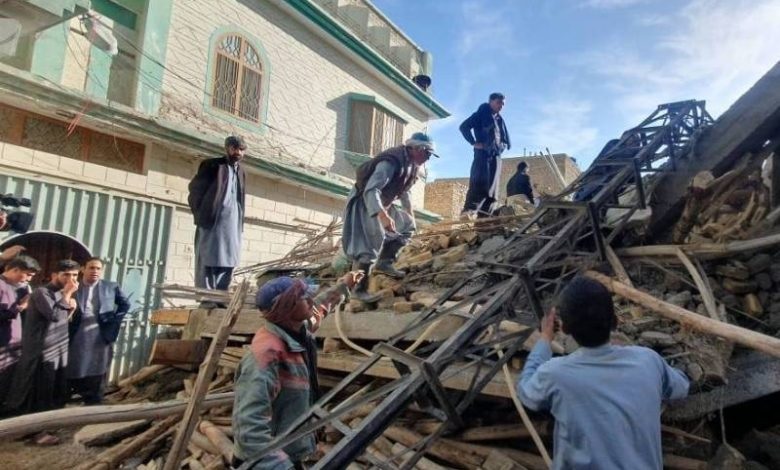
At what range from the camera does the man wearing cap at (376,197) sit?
15.0ft

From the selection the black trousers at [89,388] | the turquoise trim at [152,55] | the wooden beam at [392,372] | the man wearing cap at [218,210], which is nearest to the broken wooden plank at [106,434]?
the black trousers at [89,388]

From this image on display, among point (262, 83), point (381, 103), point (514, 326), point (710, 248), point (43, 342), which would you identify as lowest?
point (43, 342)

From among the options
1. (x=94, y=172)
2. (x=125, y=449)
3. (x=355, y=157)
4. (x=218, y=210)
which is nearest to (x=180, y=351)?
(x=125, y=449)

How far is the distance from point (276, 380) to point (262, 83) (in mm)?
8951

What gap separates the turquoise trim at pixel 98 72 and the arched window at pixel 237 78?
1875 mm

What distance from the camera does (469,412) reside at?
374 centimetres

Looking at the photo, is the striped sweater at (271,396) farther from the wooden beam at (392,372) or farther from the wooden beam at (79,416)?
the wooden beam at (392,372)

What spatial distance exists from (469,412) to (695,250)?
2572 millimetres

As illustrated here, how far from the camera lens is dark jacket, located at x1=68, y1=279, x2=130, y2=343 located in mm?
5398

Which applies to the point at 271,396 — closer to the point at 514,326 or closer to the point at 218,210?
the point at 514,326

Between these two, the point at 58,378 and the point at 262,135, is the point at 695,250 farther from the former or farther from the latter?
the point at 262,135

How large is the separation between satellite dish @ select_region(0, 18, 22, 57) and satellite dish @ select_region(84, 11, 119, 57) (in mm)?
2902

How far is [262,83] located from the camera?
9977 mm

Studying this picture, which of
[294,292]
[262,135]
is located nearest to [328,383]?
[294,292]
